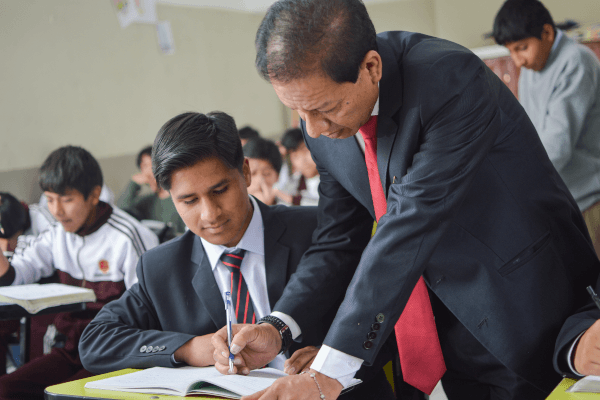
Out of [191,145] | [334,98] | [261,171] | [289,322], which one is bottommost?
[261,171]

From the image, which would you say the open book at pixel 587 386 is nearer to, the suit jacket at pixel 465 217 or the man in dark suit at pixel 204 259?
the suit jacket at pixel 465 217

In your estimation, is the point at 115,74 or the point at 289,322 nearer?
the point at 289,322

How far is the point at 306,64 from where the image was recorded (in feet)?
2.97

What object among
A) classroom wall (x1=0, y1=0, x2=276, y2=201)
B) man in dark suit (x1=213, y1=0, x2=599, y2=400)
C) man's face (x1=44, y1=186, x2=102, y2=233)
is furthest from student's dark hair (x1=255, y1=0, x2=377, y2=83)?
classroom wall (x1=0, y1=0, x2=276, y2=201)

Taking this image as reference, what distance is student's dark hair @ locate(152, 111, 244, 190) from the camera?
140 cm

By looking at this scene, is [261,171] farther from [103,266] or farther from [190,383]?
[190,383]

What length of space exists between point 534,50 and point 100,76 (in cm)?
405

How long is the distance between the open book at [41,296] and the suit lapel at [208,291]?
0.63 meters

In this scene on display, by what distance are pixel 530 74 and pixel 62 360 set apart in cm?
242

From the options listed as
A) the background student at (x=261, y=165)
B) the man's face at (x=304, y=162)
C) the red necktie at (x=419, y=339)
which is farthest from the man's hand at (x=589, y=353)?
the man's face at (x=304, y=162)

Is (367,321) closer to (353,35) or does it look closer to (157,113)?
(353,35)

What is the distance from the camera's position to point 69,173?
2.44 m

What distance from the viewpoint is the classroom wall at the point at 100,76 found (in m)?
4.51

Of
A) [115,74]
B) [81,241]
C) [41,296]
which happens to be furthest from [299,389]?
[115,74]
